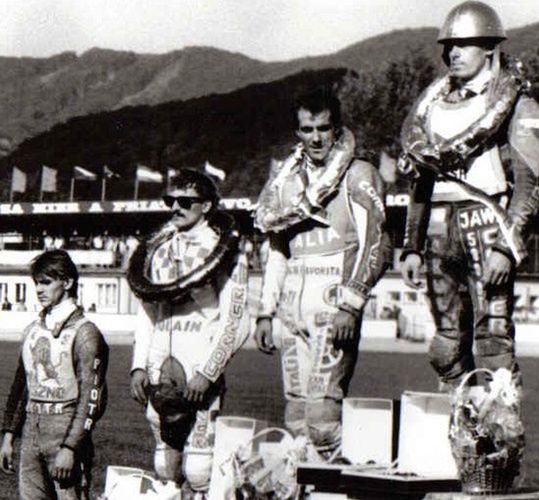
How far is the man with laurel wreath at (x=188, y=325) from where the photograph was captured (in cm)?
611

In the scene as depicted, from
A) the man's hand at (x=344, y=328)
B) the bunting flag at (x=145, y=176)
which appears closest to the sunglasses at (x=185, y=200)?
the man's hand at (x=344, y=328)

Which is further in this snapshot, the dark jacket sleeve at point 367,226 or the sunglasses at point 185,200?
the sunglasses at point 185,200

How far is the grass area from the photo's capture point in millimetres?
9531

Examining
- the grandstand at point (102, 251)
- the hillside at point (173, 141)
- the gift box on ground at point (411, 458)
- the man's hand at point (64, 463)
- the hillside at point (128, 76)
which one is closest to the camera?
the gift box on ground at point (411, 458)

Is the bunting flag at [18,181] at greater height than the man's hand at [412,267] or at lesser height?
greater

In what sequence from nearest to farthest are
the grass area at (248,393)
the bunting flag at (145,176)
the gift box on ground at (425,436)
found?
1. the gift box on ground at (425,436)
2. the grass area at (248,393)
3. the bunting flag at (145,176)

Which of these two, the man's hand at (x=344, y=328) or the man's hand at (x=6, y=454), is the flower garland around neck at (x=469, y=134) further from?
the man's hand at (x=6, y=454)

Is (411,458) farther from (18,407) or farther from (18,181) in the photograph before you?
(18,181)

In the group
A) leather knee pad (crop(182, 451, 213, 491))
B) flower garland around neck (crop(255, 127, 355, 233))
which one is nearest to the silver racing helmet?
flower garland around neck (crop(255, 127, 355, 233))

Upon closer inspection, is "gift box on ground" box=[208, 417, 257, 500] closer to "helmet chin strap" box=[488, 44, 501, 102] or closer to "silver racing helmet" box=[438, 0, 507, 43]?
"helmet chin strap" box=[488, 44, 501, 102]

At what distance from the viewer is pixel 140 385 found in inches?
245

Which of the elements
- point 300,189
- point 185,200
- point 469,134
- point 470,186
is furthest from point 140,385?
point 469,134

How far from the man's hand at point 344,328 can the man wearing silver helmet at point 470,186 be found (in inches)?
11.5

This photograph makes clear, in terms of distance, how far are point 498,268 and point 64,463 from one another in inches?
75.7
